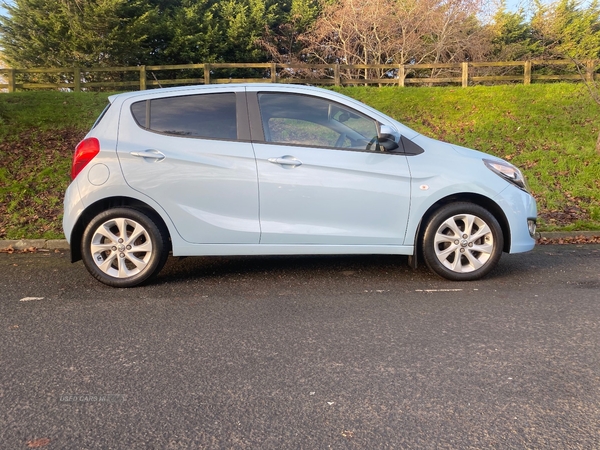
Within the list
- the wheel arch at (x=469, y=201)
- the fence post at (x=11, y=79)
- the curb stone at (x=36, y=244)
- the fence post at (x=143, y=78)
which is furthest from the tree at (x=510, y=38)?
the curb stone at (x=36, y=244)

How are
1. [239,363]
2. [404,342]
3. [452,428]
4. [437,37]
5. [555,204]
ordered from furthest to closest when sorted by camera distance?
[437,37], [555,204], [404,342], [239,363], [452,428]

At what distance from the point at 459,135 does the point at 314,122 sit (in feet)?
26.8

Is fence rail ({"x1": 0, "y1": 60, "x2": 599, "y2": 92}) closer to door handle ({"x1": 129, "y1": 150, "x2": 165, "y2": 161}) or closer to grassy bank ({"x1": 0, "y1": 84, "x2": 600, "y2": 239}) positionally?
grassy bank ({"x1": 0, "y1": 84, "x2": 600, "y2": 239})

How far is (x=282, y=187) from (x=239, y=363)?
2.00m

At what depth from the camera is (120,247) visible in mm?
4812

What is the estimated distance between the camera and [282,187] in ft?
15.6

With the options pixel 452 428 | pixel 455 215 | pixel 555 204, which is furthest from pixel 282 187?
pixel 555 204

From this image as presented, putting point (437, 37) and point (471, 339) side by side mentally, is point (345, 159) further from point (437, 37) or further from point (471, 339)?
point (437, 37)

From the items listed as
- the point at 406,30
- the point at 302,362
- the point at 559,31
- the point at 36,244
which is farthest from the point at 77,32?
the point at 302,362

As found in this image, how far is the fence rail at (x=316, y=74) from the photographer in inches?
624

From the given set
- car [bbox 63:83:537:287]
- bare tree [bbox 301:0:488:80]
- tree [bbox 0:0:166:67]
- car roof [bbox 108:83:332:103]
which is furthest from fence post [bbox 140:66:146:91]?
car [bbox 63:83:537:287]

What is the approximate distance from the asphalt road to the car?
38cm

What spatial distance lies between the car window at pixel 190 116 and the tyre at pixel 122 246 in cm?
87

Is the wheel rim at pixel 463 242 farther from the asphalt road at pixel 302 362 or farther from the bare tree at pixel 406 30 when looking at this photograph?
the bare tree at pixel 406 30
